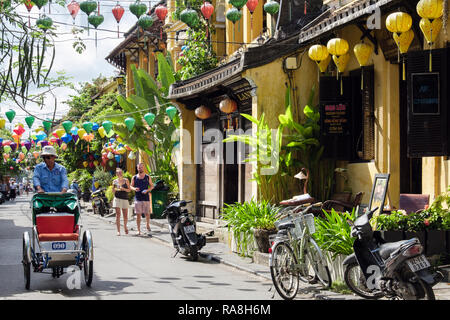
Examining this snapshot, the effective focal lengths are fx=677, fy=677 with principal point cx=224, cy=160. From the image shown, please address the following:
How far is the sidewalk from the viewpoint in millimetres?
9031

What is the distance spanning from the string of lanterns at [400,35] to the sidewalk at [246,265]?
3.87 meters

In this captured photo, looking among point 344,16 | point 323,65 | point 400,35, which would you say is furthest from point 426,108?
point 323,65

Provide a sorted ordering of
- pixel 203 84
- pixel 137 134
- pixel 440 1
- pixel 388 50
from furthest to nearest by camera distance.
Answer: pixel 137 134, pixel 203 84, pixel 388 50, pixel 440 1

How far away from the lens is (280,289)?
8836 mm

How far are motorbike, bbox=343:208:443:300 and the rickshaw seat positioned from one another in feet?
13.3

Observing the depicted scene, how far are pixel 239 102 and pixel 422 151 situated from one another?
814 centimetres

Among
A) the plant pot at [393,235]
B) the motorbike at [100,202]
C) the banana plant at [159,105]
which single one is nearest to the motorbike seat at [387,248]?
the plant pot at [393,235]

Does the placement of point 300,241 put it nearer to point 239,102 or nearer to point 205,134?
point 239,102

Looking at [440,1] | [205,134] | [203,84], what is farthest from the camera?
[205,134]

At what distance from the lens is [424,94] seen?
11219mm

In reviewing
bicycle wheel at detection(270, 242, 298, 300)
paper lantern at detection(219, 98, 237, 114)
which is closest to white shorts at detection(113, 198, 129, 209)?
paper lantern at detection(219, 98, 237, 114)

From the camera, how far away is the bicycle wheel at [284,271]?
8844mm

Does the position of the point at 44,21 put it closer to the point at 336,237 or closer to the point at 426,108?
the point at 336,237
